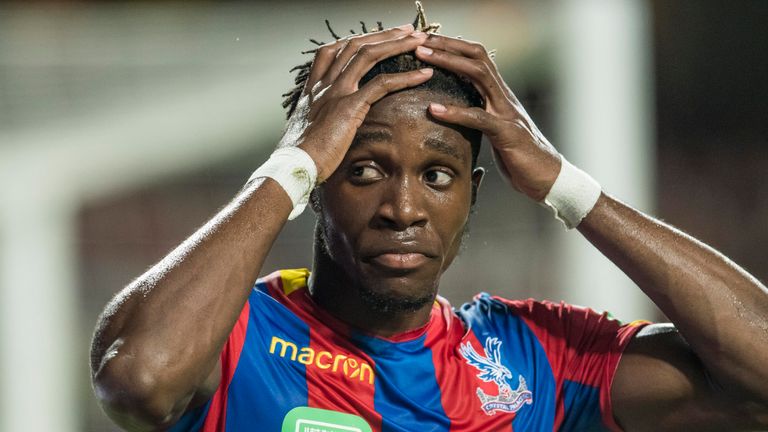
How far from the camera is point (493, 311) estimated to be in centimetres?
254

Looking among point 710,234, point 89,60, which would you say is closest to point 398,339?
point 89,60

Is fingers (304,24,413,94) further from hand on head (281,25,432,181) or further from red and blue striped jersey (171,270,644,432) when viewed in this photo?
red and blue striped jersey (171,270,644,432)

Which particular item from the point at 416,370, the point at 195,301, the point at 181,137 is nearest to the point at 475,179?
the point at 416,370

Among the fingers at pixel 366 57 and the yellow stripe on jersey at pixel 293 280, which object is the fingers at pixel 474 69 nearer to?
the fingers at pixel 366 57

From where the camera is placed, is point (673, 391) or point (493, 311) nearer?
point (673, 391)

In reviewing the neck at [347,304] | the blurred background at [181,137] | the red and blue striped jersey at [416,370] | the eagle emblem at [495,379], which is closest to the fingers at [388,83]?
the neck at [347,304]

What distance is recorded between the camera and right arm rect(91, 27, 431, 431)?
5.83 ft

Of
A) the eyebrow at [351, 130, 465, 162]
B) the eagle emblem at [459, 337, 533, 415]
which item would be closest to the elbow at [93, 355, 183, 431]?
the eyebrow at [351, 130, 465, 162]

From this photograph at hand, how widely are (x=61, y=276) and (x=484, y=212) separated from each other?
1920 millimetres

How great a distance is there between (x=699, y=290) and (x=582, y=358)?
382mm

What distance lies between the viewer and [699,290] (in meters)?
2.13

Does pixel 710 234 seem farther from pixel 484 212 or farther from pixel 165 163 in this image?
pixel 165 163

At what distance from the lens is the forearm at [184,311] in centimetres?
177

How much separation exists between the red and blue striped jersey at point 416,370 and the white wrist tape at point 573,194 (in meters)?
0.37
